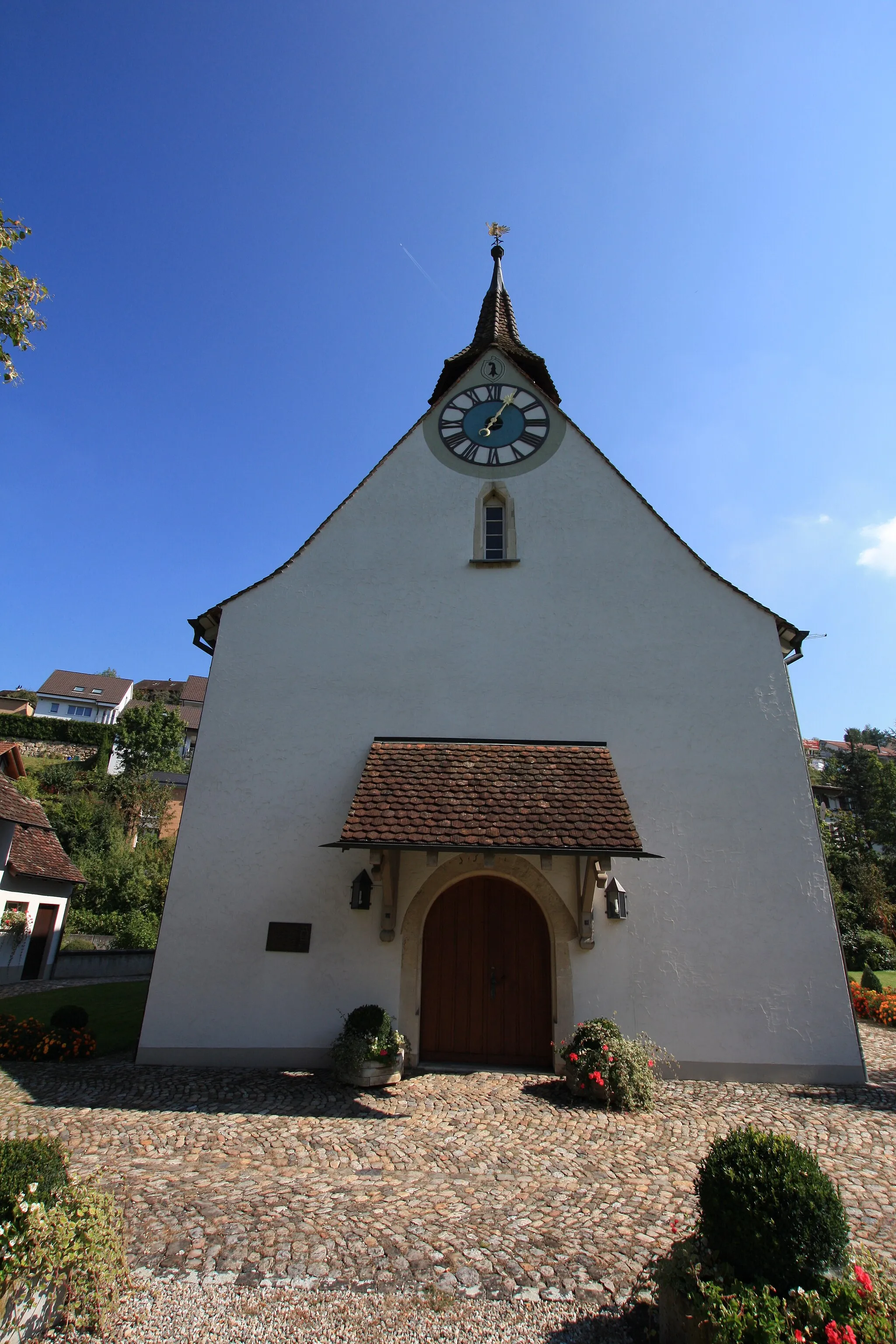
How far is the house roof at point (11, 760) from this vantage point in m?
24.3

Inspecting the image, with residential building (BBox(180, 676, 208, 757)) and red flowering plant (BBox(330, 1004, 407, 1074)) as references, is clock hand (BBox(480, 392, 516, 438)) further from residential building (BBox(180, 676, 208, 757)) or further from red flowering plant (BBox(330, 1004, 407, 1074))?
residential building (BBox(180, 676, 208, 757))

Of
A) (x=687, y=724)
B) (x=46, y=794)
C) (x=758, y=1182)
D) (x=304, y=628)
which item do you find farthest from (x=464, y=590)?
(x=46, y=794)

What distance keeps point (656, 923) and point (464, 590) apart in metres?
6.16

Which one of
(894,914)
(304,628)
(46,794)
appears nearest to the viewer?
(304,628)

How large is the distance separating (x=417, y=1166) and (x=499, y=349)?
13761mm

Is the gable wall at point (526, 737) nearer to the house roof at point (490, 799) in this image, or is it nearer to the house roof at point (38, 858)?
the house roof at point (490, 799)

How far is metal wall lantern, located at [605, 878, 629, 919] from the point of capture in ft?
31.6

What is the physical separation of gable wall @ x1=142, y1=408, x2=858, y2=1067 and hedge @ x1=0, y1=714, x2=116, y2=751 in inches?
1667

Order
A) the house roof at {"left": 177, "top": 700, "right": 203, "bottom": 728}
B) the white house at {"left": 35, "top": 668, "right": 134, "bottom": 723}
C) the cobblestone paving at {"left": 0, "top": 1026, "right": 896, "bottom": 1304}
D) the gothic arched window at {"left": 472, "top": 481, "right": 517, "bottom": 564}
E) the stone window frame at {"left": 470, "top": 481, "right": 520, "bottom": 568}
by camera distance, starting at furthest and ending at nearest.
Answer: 1. the white house at {"left": 35, "top": 668, "right": 134, "bottom": 723}
2. the house roof at {"left": 177, "top": 700, "right": 203, "bottom": 728}
3. the gothic arched window at {"left": 472, "top": 481, "right": 517, "bottom": 564}
4. the stone window frame at {"left": 470, "top": 481, "right": 520, "bottom": 568}
5. the cobblestone paving at {"left": 0, "top": 1026, "right": 896, "bottom": 1304}

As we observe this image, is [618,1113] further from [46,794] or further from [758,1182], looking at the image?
[46,794]

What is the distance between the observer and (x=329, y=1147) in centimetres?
641

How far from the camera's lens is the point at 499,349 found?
548 inches

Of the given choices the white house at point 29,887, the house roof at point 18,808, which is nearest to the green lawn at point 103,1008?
Answer: the white house at point 29,887

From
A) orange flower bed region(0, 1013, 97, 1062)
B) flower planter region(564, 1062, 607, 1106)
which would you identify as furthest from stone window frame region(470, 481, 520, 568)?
orange flower bed region(0, 1013, 97, 1062)
